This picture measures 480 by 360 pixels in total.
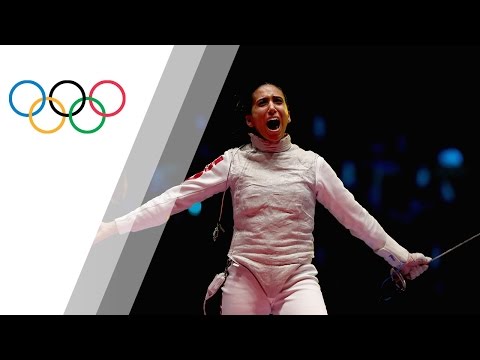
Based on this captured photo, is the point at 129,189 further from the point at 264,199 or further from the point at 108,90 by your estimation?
the point at 264,199

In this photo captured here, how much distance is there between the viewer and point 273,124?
86.1 inches

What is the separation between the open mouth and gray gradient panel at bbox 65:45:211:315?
1.71 feet

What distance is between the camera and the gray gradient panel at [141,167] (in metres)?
2.49

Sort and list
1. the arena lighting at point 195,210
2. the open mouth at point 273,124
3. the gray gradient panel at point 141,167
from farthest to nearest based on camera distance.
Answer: the arena lighting at point 195,210 → the gray gradient panel at point 141,167 → the open mouth at point 273,124

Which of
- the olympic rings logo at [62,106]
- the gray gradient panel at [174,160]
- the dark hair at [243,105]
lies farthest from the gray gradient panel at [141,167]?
the dark hair at [243,105]

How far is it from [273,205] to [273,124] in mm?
271

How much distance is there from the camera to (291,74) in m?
2.60

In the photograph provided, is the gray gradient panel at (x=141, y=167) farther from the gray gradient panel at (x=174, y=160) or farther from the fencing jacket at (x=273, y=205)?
the fencing jacket at (x=273, y=205)

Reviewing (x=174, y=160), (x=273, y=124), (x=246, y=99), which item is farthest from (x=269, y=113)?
(x=174, y=160)

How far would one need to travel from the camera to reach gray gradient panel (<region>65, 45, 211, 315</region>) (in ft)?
8.16

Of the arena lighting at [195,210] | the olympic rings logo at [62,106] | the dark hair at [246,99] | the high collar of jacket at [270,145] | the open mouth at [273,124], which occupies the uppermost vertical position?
the dark hair at [246,99]

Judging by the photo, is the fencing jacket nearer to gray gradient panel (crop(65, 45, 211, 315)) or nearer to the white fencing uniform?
the white fencing uniform

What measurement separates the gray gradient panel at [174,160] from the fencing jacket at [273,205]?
398mm

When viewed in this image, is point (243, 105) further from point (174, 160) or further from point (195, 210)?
point (195, 210)
